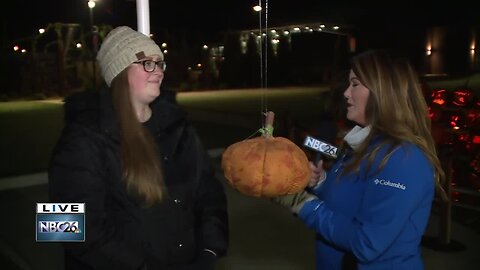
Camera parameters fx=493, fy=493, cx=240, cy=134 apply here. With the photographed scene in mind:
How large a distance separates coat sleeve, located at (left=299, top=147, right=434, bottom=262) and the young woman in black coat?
0.71 meters

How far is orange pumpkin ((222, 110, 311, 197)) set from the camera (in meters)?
1.87

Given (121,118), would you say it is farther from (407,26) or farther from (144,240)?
(407,26)

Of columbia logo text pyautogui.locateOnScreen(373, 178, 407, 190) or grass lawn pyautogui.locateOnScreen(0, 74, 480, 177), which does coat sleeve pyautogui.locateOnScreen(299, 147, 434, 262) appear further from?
grass lawn pyautogui.locateOnScreen(0, 74, 480, 177)

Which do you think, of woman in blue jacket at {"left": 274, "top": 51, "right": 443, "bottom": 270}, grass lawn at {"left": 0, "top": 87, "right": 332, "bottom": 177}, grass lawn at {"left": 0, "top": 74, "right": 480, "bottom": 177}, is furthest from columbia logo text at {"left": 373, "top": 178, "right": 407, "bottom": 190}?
grass lawn at {"left": 0, "top": 87, "right": 332, "bottom": 177}

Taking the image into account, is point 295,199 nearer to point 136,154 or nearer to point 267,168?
point 267,168

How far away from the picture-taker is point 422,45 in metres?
45.2

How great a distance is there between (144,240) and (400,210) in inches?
38.6

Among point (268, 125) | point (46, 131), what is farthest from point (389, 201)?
point (46, 131)

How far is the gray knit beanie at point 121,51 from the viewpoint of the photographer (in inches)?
79.9

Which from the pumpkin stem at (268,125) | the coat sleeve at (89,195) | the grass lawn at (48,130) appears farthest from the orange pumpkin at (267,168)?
the grass lawn at (48,130)

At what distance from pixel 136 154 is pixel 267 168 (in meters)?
0.52

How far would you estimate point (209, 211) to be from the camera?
2.25 metres

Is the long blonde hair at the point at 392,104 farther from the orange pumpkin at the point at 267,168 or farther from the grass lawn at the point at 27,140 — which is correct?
the grass lawn at the point at 27,140

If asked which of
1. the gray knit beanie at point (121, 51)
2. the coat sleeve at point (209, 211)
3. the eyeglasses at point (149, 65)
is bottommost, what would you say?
the coat sleeve at point (209, 211)
